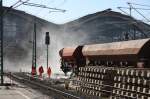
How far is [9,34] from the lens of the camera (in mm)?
115938

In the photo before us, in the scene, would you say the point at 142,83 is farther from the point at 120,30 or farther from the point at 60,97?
the point at 120,30

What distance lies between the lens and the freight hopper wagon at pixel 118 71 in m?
22.7

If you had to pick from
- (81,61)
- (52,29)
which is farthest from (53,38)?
(81,61)

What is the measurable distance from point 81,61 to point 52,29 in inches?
3066

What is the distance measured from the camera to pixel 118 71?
25.8m

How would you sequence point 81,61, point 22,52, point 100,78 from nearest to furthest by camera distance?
point 100,78 → point 81,61 → point 22,52

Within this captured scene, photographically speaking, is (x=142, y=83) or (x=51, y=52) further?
(x=51, y=52)

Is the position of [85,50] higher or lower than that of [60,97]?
higher

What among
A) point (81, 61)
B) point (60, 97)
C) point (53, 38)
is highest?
point (53, 38)

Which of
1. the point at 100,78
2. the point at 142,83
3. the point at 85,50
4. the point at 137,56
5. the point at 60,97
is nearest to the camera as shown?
the point at 142,83

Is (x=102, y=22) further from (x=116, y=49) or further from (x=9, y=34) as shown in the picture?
(x=116, y=49)

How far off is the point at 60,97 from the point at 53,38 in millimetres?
86482

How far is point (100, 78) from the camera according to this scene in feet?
98.1

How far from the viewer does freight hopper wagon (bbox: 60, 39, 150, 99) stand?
2270 cm
